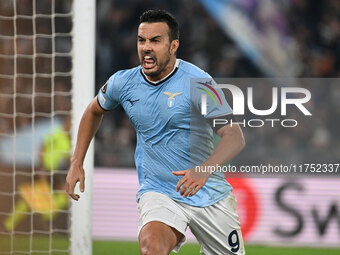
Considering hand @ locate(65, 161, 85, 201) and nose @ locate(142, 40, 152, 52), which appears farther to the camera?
hand @ locate(65, 161, 85, 201)

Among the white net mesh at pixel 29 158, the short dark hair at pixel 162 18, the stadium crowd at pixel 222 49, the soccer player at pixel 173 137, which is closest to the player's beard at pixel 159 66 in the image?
the soccer player at pixel 173 137

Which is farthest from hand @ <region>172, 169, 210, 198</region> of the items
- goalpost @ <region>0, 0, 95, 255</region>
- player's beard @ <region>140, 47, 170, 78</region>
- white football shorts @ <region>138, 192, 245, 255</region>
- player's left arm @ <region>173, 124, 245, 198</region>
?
goalpost @ <region>0, 0, 95, 255</region>

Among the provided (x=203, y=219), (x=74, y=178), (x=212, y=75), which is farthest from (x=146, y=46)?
(x=212, y=75)

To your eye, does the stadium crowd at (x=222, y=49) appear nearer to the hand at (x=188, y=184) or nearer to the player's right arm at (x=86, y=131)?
the player's right arm at (x=86, y=131)

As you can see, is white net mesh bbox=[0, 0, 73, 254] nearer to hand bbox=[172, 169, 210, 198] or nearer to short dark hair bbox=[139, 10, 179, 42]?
short dark hair bbox=[139, 10, 179, 42]

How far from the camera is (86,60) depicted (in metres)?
5.35

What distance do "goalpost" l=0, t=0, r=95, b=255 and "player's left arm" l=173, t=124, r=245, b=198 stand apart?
156 centimetres

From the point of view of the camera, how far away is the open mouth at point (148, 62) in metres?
4.25

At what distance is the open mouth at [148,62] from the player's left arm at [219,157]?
1.80 ft

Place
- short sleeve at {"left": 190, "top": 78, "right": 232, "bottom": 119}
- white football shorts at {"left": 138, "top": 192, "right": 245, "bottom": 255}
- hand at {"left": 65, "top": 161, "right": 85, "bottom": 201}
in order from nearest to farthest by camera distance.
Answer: white football shorts at {"left": 138, "top": 192, "right": 245, "bottom": 255}
short sleeve at {"left": 190, "top": 78, "right": 232, "bottom": 119}
hand at {"left": 65, "top": 161, "right": 85, "bottom": 201}

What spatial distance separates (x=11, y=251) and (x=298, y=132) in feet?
13.7

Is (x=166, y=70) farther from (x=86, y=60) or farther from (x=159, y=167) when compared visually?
(x=86, y=60)

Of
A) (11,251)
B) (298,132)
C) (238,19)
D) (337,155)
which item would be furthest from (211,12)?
(11,251)

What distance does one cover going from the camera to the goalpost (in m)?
5.36
